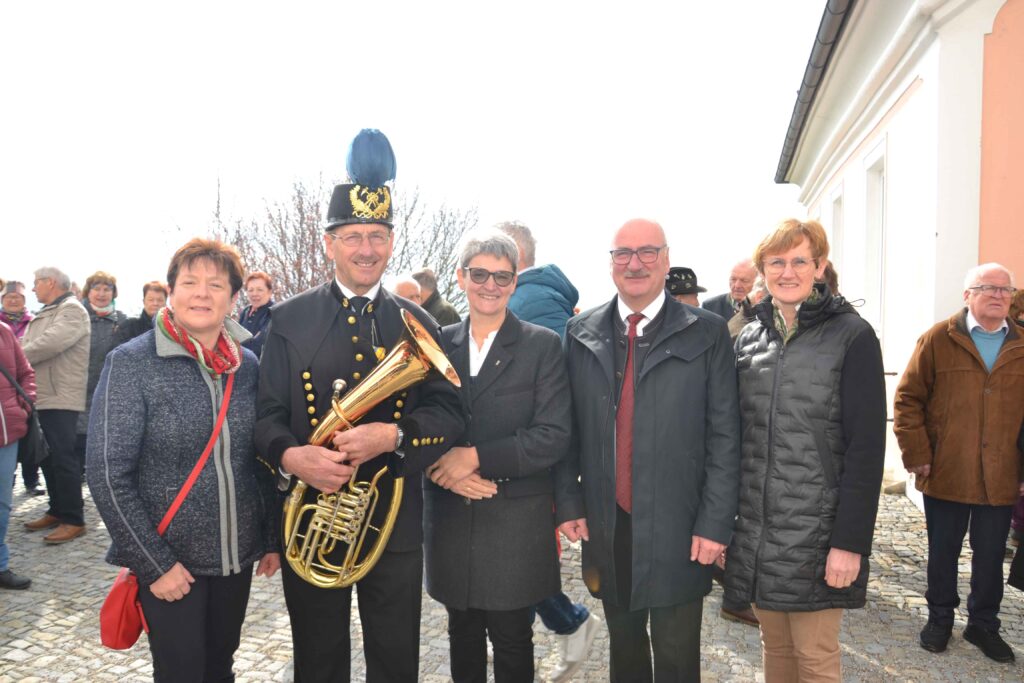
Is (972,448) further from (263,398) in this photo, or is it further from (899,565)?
(263,398)

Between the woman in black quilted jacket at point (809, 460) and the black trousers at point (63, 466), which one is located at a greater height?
the woman in black quilted jacket at point (809, 460)

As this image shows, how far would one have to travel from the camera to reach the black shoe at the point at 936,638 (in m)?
4.35

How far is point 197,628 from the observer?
2779mm

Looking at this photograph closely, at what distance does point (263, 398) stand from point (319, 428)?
34cm

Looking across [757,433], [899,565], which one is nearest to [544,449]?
[757,433]

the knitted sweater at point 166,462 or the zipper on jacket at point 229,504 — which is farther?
the zipper on jacket at point 229,504

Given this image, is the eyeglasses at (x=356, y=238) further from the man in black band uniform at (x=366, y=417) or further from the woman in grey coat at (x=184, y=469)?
the woman in grey coat at (x=184, y=469)

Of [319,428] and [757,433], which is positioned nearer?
[319,428]

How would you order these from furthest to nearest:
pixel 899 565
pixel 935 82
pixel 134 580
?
pixel 935 82 → pixel 899 565 → pixel 134 580

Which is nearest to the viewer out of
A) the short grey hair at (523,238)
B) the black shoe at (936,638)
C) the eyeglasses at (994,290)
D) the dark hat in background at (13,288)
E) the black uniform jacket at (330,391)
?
the black uniform jacket at (330,391)

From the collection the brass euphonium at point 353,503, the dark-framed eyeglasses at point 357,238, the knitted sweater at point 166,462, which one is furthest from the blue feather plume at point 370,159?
the knitted sweater at point 166,462

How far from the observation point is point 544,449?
301 centimetres

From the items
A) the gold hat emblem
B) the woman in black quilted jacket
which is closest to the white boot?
the woman in black quilted jacket

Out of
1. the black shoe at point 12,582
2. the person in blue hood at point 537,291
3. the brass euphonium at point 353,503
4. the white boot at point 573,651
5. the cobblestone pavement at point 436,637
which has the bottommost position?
the cobblestone pavement at point 436,637
